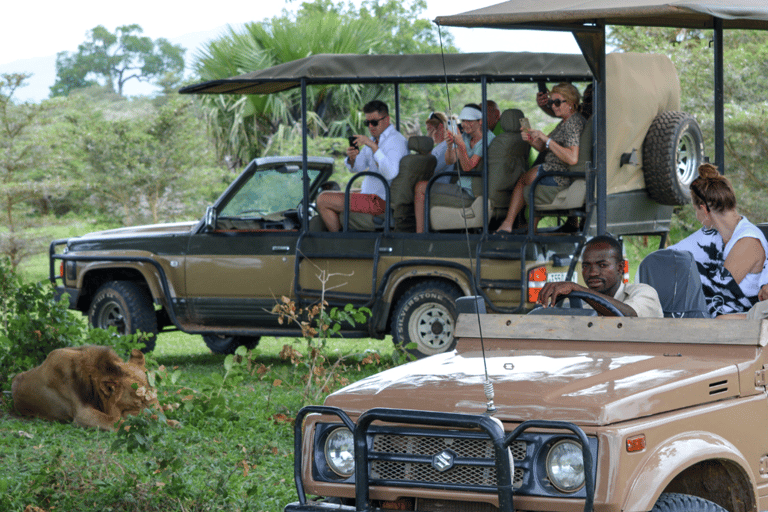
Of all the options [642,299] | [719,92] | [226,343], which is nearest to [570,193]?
[719,92]

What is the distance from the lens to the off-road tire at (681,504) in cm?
288

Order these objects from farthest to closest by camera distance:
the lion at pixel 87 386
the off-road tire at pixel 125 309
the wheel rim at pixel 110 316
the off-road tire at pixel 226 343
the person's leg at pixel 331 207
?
1. the off-road tire at pixel 226 343
2. the wheel rim at pixel 110 316
3. the off-road tire at pixel 125 309
4. the person's leg at pixel 331 207
5. the lion at pixel 87 386

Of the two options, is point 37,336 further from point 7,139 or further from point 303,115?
point 7,139

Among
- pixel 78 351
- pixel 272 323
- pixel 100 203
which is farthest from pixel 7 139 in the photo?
pixel 78 351

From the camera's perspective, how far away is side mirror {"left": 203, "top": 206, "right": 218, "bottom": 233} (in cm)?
878

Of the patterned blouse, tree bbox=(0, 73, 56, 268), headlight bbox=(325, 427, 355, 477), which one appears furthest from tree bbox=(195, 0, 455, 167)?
headlight bbox=(325, 427, 355, 477)

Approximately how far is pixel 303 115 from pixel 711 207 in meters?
4.33

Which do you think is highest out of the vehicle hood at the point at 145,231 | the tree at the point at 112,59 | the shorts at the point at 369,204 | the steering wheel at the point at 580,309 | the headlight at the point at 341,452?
the tree at the point at 112,59

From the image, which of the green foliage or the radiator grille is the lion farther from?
the radiator grille

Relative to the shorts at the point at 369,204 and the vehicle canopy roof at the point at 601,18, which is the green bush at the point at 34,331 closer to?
the shorts at the point at 369,204

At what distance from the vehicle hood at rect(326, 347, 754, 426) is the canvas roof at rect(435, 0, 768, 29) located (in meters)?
1.71

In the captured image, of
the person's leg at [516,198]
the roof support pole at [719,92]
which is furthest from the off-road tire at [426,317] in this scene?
the roof support pole at [719,92]

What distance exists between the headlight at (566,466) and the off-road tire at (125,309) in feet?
22.2

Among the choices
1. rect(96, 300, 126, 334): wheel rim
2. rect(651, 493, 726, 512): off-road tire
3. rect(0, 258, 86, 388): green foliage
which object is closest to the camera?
rect(651, 493, 726, 512): off-road tire
